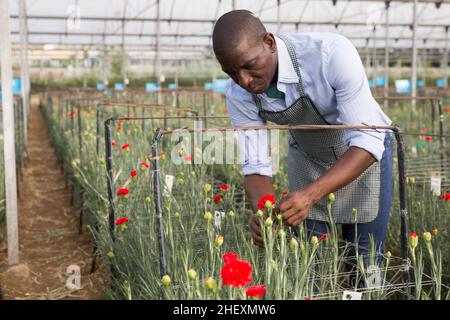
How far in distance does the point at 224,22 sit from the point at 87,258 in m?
2.05

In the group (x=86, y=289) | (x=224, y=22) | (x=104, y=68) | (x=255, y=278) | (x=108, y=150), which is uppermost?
(x=104, y=68)

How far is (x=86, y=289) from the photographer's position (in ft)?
8.82

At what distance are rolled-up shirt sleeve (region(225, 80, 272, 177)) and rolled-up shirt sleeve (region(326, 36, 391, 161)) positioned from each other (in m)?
0.29

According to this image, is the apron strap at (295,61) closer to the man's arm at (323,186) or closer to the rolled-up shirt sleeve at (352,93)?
the rolled-up shirt sleeve at (352,93)

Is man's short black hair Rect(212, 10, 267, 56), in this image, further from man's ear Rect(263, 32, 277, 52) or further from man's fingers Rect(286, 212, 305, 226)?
man's fingers Rect(286, 212, 305, 226)

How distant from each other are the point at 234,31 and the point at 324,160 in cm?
64

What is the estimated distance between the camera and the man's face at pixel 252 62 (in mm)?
1396

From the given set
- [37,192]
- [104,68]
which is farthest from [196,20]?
[37,192]

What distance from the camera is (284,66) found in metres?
1.59

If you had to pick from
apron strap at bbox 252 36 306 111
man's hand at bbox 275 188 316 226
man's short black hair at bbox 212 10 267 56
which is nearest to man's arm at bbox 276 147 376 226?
man's hand at bbox 275 188 316 226

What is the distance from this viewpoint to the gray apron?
5.70ft

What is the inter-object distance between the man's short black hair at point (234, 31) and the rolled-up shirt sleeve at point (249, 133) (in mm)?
331

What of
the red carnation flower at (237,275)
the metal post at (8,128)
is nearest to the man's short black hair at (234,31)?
the red carnation flower at (237,275)
